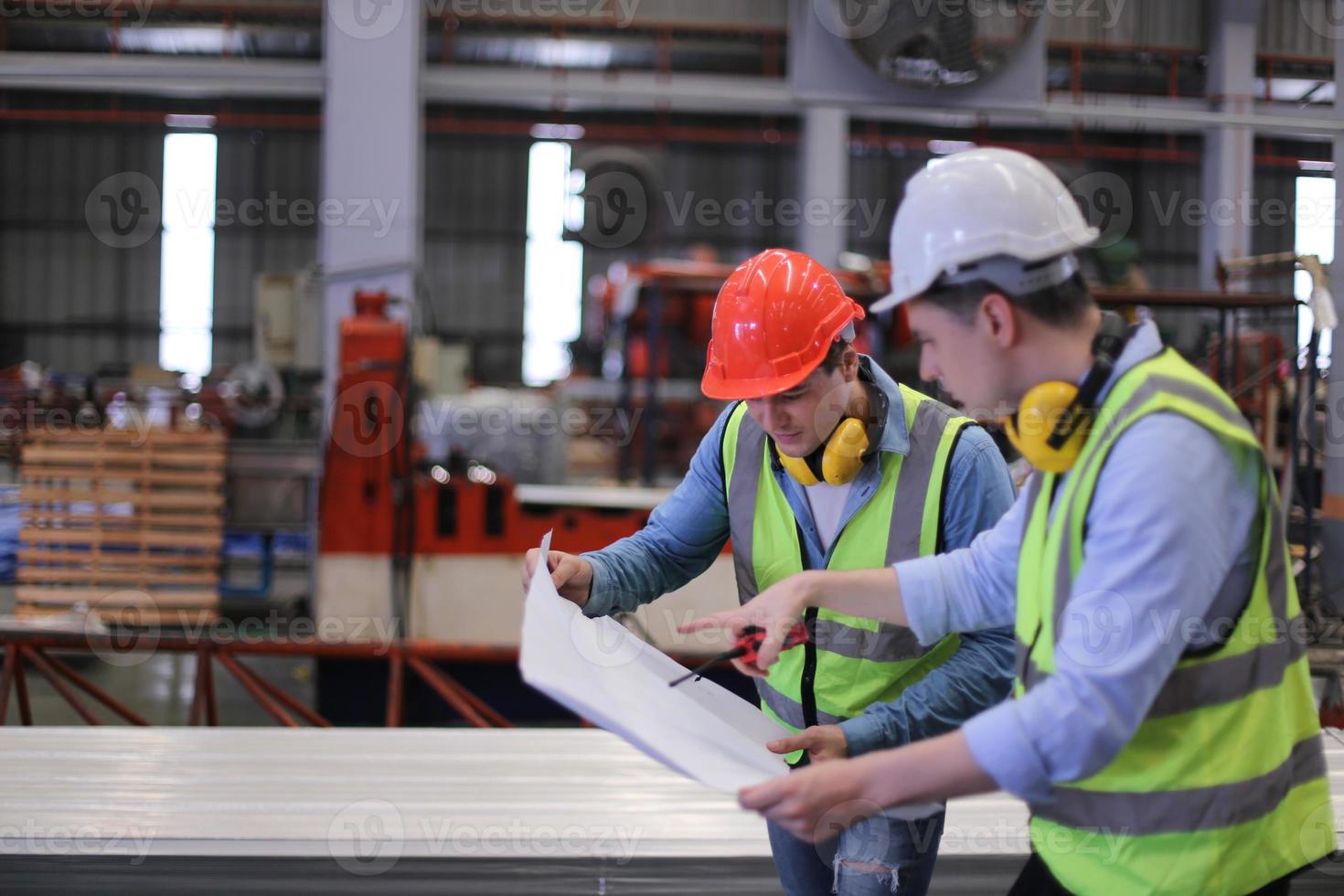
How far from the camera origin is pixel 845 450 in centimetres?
183

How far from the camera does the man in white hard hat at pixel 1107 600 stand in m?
1.08

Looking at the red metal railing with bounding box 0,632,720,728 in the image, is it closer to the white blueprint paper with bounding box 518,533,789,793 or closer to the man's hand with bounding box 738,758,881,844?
the white blueprint paper with bounding box 518,533,789,793

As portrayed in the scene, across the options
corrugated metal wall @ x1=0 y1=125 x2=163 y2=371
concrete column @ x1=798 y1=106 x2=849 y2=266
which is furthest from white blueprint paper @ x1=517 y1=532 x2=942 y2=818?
corrugated metal wall @ x1=0 y1=125 x2=163 y2=371

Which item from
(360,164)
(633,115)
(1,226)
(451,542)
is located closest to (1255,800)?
(451,542)

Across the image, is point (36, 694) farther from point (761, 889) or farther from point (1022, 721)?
point (1022, 721)

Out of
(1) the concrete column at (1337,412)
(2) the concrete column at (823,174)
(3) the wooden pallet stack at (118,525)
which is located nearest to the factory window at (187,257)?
(2) the concrete column at (823,174)

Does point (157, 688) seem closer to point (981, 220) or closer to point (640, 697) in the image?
point (640, 697)

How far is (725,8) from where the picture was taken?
1589cm

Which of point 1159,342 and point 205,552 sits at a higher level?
point 1159,342

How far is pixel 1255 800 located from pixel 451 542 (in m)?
5.65

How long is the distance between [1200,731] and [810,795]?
0.43m

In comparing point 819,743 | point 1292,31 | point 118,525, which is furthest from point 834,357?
point 1292,31

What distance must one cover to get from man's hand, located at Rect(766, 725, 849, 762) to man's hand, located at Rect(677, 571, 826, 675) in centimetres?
12

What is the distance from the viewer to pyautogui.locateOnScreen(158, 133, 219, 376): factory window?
58.8 feet
